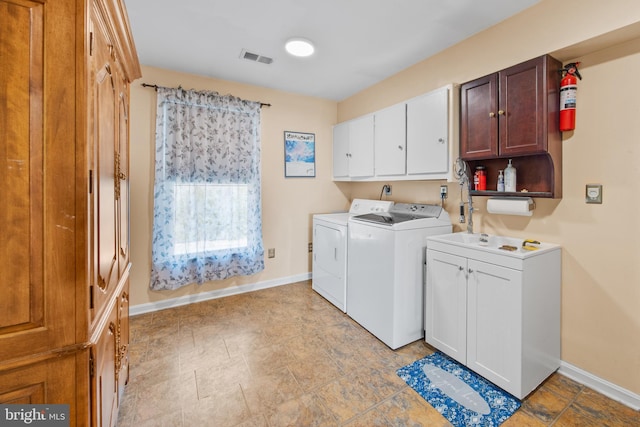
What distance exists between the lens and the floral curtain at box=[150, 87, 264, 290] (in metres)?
2.87

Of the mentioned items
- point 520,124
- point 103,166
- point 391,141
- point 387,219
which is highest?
point 391,141

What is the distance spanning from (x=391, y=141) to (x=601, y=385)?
7.74 feet

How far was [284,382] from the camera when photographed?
190 cm

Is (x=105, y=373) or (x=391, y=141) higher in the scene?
(x=391, y=141)

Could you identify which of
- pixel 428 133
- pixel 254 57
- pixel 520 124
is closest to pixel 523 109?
pixel 520 124

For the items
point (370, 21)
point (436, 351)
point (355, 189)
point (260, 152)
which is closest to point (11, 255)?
point (370, 21)

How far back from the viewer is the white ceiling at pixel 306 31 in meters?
1.93

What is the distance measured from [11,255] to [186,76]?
9.29 ft

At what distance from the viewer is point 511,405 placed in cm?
168

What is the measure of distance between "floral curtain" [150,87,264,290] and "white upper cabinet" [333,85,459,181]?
118 centimetres

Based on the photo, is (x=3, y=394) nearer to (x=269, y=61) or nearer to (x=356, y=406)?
(x=356, y=406)

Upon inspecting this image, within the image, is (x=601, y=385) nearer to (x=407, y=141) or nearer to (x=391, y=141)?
(x=407, y=141)

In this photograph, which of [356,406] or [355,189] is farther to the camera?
A: [355,189]

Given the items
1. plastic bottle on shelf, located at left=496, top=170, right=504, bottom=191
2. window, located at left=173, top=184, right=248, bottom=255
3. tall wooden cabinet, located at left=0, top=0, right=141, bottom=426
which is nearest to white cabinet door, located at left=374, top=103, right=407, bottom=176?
plastic bottle on shelf, located at left=496, top=170, right=504, bottom=191
